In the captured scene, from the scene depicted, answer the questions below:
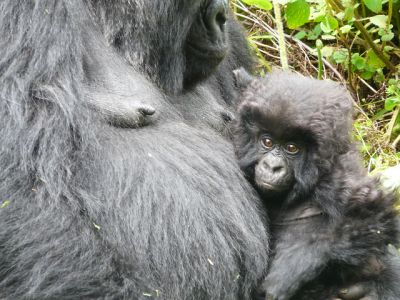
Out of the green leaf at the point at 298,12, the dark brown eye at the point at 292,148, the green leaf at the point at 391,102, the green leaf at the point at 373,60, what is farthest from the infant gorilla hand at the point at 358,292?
the green leaf at the point at 373,60

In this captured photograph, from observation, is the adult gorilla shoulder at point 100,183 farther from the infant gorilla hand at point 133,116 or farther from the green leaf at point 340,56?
the green leaf at point 340,56

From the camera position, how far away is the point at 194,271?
8.77 feet

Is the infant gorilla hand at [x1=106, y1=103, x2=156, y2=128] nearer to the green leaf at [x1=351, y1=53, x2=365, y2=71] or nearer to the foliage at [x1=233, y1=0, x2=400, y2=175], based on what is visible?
the foliage at [x1=233, y1=0, x2=400, y2=175]

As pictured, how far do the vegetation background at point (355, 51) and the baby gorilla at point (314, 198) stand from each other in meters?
1.46

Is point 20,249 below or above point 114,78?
below

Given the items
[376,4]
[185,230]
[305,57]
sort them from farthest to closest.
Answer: [305,57] < [376,4] < [185,230]

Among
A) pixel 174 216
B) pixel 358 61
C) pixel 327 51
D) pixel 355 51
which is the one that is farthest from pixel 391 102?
pixel 174 216

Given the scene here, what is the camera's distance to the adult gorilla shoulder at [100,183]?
2535 millimetres

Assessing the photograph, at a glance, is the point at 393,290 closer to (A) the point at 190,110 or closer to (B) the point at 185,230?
(B) the point at 185,230

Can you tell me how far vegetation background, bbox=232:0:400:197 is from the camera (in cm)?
465

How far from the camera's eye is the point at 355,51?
217 inches

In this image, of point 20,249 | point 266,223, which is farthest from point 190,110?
point 20,249

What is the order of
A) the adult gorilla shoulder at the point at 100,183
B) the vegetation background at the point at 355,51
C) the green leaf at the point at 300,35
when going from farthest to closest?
the green leaf at the point at 300,35, the vegetation background at the point at 355,51, the adult gorilla shoulder at the point at 100,183

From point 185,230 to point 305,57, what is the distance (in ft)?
9.61
